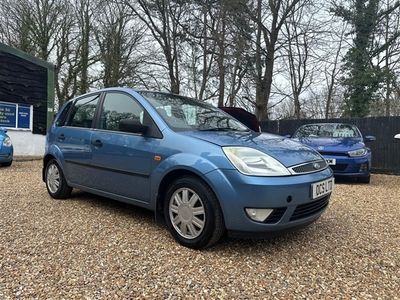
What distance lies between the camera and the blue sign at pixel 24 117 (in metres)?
13.0

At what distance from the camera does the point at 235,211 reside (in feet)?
9.12

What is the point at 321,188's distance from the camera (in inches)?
123

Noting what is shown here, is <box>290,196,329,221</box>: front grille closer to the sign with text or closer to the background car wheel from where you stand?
the background car wheel

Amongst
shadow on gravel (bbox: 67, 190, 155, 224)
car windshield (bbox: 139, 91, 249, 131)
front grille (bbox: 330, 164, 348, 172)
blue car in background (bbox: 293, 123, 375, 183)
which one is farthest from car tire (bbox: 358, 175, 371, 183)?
shadow on gravel (bbox: 67, 190, 155, 224)

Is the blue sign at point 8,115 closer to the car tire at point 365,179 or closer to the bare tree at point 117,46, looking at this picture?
the bare tree at point 117,46

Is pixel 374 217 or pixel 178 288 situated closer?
pixel 178 288

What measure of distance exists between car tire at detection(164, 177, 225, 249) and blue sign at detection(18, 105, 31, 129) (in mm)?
11620

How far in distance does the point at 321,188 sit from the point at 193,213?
1.14m

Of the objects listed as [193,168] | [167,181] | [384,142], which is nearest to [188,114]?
[167,181]

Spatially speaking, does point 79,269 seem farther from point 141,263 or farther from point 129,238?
point 129,238

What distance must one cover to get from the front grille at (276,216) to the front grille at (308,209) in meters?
0.13

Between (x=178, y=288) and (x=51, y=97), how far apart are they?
43.8 feet

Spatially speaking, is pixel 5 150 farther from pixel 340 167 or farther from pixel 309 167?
pixel 309 167

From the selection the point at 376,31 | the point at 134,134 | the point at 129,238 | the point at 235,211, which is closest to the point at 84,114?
the point at 134,134
